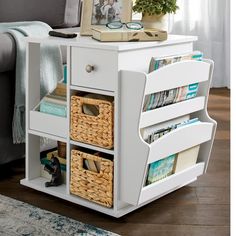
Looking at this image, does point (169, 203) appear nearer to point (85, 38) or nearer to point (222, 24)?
point (85, 38)

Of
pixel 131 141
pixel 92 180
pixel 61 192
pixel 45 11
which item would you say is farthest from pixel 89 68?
pixel 45 11

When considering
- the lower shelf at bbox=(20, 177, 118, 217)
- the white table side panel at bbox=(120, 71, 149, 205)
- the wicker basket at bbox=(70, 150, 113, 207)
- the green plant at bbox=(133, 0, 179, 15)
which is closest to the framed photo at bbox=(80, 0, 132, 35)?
the green plant at bbox=(133, 0, 179, 15)

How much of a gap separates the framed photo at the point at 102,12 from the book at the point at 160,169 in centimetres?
53

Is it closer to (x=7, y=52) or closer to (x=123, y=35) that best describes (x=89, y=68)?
(x=123, y=35)

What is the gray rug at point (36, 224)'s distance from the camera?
4.67ft

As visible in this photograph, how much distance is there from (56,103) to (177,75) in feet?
1.49

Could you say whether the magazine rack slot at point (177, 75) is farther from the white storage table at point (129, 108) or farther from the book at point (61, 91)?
the book at point (61, 91)

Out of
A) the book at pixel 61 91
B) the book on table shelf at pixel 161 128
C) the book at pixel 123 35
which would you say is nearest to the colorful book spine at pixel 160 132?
the book on table shelf at pixel 161 128

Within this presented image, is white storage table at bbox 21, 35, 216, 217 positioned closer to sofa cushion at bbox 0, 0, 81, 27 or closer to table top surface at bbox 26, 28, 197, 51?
table top surface at bbox 26, 28, 197, 51

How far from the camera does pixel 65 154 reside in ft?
5.83

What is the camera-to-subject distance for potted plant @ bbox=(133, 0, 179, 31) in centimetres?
170

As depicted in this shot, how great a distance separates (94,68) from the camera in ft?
4.90

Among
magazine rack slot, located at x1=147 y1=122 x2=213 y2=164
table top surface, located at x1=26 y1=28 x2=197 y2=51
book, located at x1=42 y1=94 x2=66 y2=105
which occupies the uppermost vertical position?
table top surface, located at x1=26 y1=28 x2=197 y2=51

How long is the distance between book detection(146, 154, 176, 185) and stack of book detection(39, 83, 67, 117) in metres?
0.37
